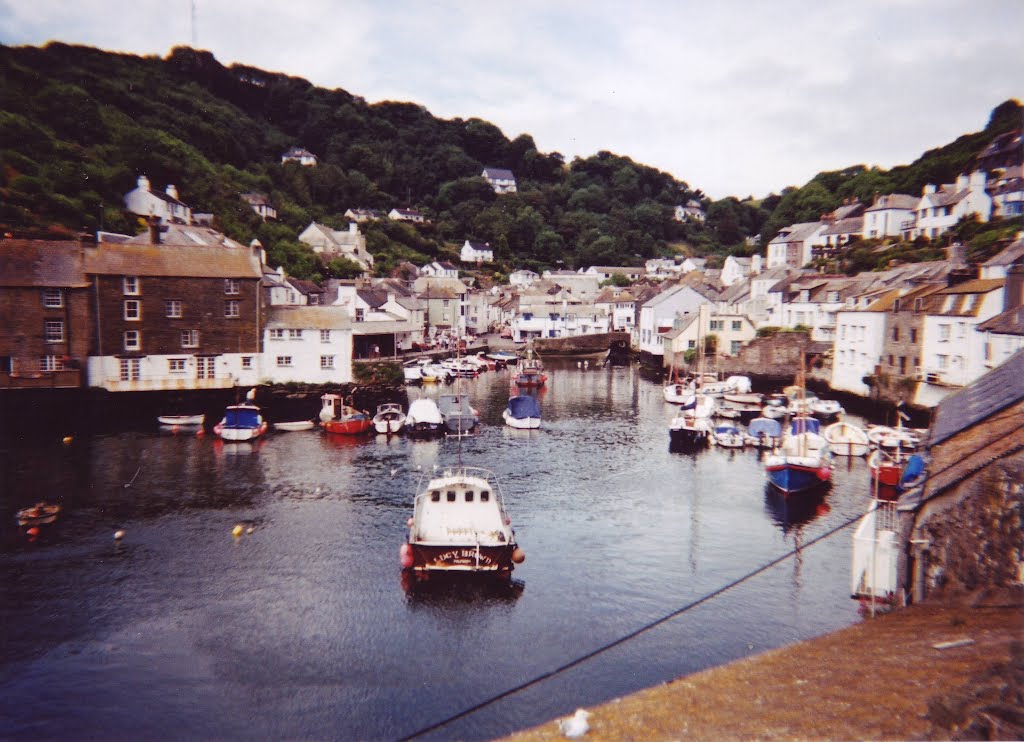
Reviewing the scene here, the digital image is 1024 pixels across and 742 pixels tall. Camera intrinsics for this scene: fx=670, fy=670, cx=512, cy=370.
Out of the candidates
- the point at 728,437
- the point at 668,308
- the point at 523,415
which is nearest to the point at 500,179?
the point at 668,308

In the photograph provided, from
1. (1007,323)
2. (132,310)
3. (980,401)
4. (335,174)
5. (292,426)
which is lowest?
(292,426)

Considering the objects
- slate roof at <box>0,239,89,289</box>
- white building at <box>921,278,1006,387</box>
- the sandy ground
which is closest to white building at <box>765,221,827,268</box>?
white building at <box>921,278,1006,387</box>

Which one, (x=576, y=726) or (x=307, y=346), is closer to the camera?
(x=576, y=726)

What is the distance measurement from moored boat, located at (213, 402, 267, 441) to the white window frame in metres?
10.0

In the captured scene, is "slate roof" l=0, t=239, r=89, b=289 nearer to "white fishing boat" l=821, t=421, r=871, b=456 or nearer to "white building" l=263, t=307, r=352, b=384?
"white building" l=263, t=307, r=352, b=384

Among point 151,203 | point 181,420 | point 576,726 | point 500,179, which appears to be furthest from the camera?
point 500,179

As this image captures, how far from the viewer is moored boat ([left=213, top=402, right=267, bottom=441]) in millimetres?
32688

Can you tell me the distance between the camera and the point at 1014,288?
30062mm

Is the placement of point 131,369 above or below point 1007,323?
below

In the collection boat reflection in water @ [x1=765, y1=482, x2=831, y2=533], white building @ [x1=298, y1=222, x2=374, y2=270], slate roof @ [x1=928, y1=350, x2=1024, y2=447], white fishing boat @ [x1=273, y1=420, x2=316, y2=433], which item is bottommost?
boat reflection in water @ [x1=765, y1=482, x2=831, y2=533]

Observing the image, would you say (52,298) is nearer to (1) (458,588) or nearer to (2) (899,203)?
(1) (458,588)

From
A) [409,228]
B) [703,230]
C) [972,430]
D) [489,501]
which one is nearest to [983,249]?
[972,430]

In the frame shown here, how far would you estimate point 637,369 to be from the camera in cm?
6612

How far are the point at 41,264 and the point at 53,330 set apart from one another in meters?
3.82
